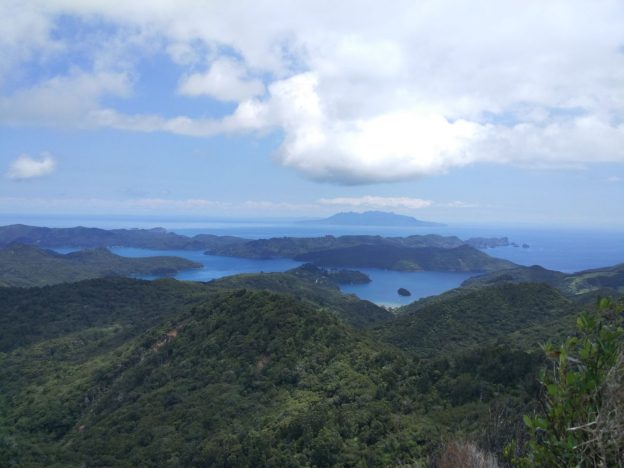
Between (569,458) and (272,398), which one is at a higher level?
(569,458)

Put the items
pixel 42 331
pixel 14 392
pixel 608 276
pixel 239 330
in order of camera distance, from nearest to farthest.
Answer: pixel 239 330 → pixel 14 392 → pixel 42 331 → pixel 608 276

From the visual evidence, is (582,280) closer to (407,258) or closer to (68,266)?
(407,258)

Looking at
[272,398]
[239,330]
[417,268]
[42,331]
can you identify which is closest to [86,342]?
[42,331]

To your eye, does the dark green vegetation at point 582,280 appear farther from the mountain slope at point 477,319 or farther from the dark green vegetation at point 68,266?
the dark green vegetation at point 68,266

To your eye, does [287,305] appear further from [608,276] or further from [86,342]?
[608,276]

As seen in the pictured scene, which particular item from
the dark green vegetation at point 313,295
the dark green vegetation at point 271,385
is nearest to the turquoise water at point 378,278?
the dark green vegetation at point 313,295

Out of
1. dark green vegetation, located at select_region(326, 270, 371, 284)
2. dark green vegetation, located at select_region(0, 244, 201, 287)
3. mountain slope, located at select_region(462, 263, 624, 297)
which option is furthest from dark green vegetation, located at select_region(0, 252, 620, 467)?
dark green vegetation, located at select_region(326, 270, 371, 284)
